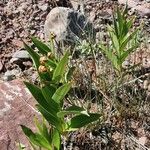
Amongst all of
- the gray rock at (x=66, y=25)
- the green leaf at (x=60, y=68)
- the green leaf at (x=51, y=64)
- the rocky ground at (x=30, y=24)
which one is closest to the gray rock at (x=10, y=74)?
the rocky ground at (x=30, y=24)

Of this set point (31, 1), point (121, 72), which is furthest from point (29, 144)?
point (31, 1)

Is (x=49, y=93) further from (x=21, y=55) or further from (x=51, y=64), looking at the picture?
(x=21, y=55)

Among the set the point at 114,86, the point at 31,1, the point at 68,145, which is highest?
the point at 31,1

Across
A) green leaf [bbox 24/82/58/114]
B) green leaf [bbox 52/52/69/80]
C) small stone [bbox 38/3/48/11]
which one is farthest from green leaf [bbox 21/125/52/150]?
small stone [bbox 38/3/48/11]

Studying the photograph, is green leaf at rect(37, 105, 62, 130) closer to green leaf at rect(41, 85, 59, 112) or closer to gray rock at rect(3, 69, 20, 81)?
green leaf at rect(41, 85, 59, 112)

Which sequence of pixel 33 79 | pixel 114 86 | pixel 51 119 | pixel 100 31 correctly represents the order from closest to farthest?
pixel 51 119, pixel 114 86, pixel 33 79, pixel 100 31

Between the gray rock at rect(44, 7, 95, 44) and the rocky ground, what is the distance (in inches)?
2.9

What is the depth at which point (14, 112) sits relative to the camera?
91.4 inches

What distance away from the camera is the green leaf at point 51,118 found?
194 cm

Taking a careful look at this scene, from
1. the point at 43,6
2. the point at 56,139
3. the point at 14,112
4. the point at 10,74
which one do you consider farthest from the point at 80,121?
the point at 43,6

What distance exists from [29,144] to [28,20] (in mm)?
1228

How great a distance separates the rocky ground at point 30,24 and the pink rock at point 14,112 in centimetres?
19

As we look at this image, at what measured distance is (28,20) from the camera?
10.3 feet

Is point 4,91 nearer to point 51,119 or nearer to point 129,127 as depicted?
point 51,119
